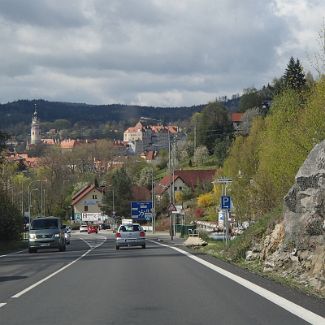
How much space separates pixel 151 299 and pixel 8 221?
1544 inches

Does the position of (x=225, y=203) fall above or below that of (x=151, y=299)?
above

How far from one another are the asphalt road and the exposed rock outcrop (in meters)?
1.23

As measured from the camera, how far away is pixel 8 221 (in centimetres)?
5091

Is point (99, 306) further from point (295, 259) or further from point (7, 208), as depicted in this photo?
point (7, 208)

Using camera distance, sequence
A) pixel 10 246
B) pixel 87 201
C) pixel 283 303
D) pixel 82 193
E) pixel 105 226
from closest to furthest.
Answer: pixel 283 303, pixel 10 246, pixel 105 226, pixel 87 201, pixel 82 193

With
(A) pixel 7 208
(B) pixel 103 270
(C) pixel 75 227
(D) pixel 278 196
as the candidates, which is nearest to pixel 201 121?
(C) pixel 75 227

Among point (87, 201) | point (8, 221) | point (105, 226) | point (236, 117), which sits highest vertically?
point (236, 117)

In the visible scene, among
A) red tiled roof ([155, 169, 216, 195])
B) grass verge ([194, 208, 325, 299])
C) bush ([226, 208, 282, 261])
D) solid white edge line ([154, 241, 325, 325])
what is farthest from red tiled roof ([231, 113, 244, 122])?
solid white edge line ([154, 241, 325, 325])

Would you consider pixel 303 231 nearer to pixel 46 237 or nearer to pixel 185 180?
pixel 46 237

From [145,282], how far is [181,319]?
661 centimetres

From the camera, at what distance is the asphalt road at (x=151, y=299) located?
10852 millimetres

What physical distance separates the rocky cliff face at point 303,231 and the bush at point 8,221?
32044 mm

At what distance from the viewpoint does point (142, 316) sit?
36.5 ft

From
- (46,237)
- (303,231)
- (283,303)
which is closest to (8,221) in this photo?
(46,237)
